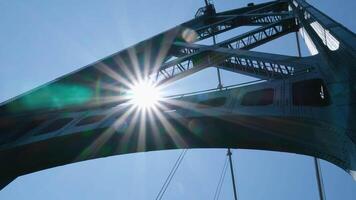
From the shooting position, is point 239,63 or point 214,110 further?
point 239,63

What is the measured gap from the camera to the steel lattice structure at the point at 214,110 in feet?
24.0

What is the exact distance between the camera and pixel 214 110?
29.5ft

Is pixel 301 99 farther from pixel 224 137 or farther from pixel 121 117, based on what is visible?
pixel 121 117

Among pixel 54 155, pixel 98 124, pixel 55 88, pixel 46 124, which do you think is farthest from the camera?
pixel 55 88

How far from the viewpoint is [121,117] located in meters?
10.5

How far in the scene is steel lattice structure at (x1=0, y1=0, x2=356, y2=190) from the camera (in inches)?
288

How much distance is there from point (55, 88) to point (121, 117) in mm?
5631

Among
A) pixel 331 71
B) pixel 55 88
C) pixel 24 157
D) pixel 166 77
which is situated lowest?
pixel 24 157

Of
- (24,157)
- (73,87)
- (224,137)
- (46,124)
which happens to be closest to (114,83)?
(73,87)

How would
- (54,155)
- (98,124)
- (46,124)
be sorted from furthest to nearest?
1. (46,124)
2. (54,155)
3. (98,124)

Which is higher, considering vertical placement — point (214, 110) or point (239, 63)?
point (239, 63)

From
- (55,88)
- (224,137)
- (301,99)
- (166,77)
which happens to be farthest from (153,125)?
(55,88)

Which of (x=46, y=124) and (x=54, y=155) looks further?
(x=46, y=124)

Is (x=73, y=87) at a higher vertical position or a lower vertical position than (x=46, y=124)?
higher
